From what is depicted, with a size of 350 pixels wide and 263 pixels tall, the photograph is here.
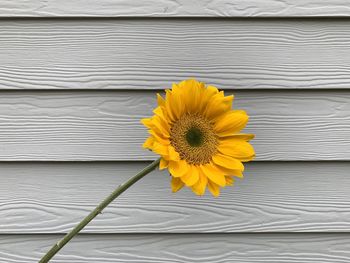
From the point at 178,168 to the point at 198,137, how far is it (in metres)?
0.10

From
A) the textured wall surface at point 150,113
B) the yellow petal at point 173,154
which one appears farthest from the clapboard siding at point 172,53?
the yellow petal at point 173,154

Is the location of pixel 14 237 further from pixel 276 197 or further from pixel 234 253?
pixel 276 197

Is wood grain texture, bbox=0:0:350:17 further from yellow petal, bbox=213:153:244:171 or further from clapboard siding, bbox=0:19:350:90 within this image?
yellow petal, bbox=213:153:244:171

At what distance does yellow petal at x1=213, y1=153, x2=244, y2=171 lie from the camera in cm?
85

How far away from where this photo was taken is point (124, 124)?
1084 millimetres

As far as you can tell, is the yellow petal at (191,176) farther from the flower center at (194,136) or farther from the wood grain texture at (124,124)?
the wood grain texture at (124,124)

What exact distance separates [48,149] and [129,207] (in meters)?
0.23

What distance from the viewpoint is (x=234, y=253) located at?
3.74 feet

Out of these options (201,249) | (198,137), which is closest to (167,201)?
(201,249)

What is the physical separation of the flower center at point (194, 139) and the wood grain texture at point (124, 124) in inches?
8.5

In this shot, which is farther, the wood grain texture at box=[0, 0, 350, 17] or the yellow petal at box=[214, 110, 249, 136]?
the wood grain texture at box=[0, 0, 350, 17]

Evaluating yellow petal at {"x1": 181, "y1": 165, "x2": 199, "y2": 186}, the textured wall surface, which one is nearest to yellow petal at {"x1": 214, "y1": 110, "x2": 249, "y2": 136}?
yellow petal at {"x1": 181, "y1": 165, "x2": 199, "y2": 186}

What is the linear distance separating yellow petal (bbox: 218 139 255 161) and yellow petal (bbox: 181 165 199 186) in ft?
0.28

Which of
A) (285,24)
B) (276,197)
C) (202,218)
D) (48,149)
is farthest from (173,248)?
(285,24)
